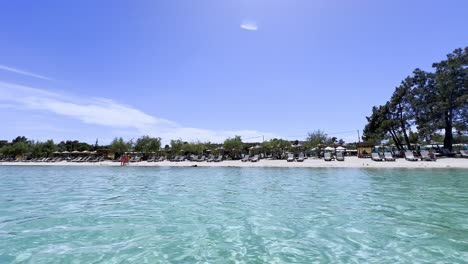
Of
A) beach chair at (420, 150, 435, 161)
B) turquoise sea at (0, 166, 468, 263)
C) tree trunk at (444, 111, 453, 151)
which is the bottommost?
turquoise sea at (0, 166, 468, 263)

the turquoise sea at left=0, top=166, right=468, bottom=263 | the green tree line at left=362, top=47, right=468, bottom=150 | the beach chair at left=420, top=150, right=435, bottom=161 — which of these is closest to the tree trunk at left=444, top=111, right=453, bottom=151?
the green tree line at left=362, top=47, right=468, bottom=150

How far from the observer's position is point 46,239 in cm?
544

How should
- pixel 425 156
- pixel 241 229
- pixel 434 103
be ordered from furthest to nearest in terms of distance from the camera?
1. pixel 434 103
2. pixel 425 156
3. pixel 241 229

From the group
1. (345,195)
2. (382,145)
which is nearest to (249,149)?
(382,145)

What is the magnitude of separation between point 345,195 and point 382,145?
1567 inches

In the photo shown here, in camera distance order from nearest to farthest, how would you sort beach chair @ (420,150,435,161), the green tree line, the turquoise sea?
the turquoise sea → beach chair @ (420,150,435,161) → the green tree line

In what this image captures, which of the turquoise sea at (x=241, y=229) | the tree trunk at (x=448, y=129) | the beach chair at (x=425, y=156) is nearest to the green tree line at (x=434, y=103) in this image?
the tree trunk at (x=448, y=129)

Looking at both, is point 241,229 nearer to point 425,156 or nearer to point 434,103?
point 425,156

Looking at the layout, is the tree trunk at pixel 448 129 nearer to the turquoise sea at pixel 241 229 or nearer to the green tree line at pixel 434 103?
the green tree line at pixel 434 103

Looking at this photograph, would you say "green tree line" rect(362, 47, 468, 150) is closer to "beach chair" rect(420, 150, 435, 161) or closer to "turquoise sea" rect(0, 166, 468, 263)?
"beach chair" rect(420, 150, 435, 161)

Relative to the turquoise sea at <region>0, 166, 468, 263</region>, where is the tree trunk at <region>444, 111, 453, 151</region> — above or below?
above

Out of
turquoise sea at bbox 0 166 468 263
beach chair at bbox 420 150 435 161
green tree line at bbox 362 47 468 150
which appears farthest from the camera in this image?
green tree line at bbox 362 47 468 150

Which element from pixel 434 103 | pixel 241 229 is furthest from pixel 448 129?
pixel 241 229

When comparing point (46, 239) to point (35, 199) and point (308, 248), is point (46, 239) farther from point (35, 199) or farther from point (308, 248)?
point (35, 199)
